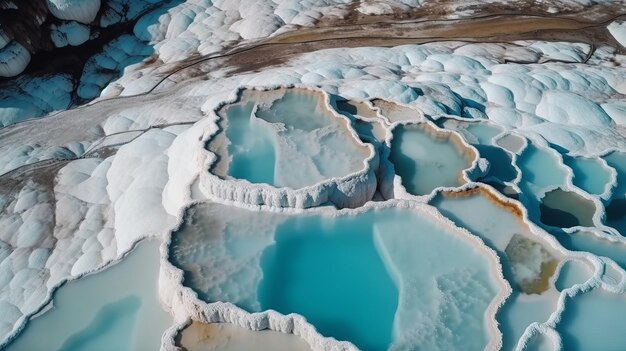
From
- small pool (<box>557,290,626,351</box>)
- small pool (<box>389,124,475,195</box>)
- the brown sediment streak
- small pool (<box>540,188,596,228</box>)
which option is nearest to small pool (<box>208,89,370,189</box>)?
small pool (<box>389,124,475,195</box>)

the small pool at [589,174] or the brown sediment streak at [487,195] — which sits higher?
the brown sediment streak at [487,195]

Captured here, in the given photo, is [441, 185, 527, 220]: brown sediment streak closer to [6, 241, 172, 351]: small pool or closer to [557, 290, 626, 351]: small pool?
[557, 290, 626, 351]: small pool

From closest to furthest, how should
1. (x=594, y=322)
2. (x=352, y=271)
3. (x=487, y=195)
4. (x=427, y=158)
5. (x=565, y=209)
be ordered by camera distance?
(x=594, y=322), (x=352, y=271), (x=487, y=195), (x=565, y=209), (x=427, y=158)

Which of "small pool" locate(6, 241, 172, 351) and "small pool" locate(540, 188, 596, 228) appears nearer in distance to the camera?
"small pool" locate(6, 241, 172, 351)

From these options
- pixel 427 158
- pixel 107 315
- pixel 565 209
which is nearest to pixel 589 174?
pixel 565 209

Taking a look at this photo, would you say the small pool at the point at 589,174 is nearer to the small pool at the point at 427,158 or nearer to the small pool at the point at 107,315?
the small pool at the point at 427,158

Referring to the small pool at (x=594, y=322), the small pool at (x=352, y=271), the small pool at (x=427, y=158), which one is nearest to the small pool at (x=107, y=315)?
the small pool at (x=352, y=271)

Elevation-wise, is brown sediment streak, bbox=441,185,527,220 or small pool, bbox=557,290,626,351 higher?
small pool, bbox=557,290,626,351

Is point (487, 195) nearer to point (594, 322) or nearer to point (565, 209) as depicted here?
point (565, 209)

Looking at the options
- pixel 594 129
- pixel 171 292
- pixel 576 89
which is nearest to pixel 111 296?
pixel 171 292

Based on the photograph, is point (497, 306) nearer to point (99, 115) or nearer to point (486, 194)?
point (486, 194)

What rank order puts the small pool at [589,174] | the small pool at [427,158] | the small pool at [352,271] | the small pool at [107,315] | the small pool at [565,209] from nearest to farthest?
1. the small pool at [352,271]
2. the small pool at [107,315]
3. the small pool at [565,209]
4. the small pool at [427,158]
5. the small pool at [589,174]

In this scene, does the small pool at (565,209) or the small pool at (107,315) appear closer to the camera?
the small pool at (107,315)

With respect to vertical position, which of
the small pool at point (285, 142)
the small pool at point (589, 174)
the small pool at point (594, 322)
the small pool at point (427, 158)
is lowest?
the small pool at point (589, 174)
